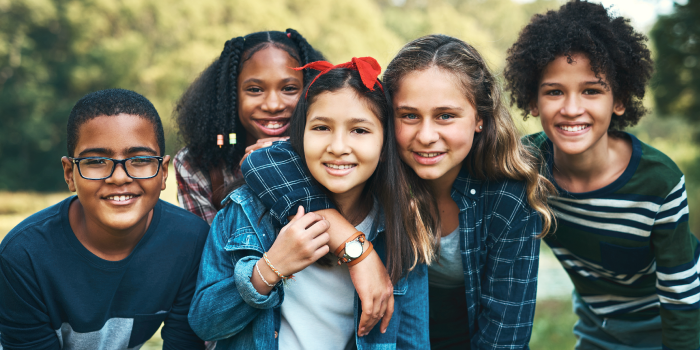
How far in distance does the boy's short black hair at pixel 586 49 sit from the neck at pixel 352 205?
119cm

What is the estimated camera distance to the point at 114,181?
6.79 feet

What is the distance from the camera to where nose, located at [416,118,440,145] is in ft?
7.18

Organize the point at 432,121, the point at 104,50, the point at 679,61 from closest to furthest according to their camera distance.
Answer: the point at 432,121 < the point at 679,61 < the point at 104,50

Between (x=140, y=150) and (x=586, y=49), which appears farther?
(x=586, y=49)

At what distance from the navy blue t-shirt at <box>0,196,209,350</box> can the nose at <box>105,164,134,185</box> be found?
0.94 ft

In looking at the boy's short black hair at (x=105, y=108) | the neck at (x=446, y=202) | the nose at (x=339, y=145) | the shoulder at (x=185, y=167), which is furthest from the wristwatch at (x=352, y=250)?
the shoulder at (x=185, y=167)

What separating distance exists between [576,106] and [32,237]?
2.48m

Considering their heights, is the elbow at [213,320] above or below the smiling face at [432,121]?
below

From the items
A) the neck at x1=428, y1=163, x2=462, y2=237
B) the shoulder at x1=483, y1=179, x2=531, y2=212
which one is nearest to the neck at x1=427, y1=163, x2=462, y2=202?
the neck at x1=428, y1=163, x2=462, y2=237

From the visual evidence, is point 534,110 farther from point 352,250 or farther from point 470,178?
point 352,250

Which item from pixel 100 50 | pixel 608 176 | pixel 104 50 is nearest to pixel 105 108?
pixel 608 176

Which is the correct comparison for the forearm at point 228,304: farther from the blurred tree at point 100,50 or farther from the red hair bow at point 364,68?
the blurred tree at point 100,50

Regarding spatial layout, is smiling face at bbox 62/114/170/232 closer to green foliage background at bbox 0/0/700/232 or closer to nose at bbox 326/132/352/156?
nose at bbox 326/132/352/156

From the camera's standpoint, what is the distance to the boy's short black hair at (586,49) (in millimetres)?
2594
